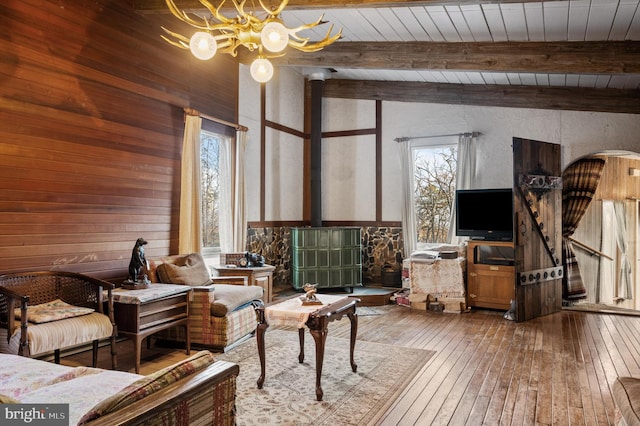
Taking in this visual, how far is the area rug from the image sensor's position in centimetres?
301

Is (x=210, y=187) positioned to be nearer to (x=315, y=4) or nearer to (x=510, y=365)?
(x=315, y=4)

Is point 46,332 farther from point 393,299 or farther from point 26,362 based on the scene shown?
point 393,299

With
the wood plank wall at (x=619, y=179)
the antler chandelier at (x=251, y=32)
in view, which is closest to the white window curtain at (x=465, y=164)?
the wood plank wall at (x=619, y=179)

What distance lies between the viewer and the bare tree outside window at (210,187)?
6.18 meters

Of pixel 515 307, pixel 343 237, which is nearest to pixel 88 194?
pixel 343 237

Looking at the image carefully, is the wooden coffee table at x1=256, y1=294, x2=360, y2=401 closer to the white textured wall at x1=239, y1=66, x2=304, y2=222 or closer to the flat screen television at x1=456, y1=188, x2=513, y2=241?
the flat screen television at x1=456, y1=188, x2=513, y2=241

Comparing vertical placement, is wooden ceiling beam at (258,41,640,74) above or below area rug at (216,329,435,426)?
above

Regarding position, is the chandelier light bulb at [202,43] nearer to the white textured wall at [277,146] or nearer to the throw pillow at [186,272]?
the throw pillow at [186,272]

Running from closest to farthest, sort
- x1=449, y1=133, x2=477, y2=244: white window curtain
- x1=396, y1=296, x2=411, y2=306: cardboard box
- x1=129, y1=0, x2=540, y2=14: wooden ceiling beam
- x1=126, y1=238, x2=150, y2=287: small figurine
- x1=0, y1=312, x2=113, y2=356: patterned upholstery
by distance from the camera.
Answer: x1=0, y1=312, x2=113, y2=356: patterned upholstery
x1=129, y1=0, x2=540, y2=14: wooden ceiling beam
x1=126, y1=238, x2=150, y2=287: small figurine
x1=396, y1=296, x2=411, y2=306: cardboard box
x1=449, y1=133, x2=477, y2=244: white window curtain

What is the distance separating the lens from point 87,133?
173 inches

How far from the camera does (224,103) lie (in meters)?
6.45

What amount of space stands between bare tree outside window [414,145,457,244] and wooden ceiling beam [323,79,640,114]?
0.91m

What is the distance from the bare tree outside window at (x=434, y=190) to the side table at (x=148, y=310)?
479 cm

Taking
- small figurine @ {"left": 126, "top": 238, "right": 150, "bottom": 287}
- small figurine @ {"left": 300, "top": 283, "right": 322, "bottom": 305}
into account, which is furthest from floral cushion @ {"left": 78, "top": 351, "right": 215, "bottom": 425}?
small figurine @ {"left": 126, "top": 238, "right": 150, "bottom": 287}
